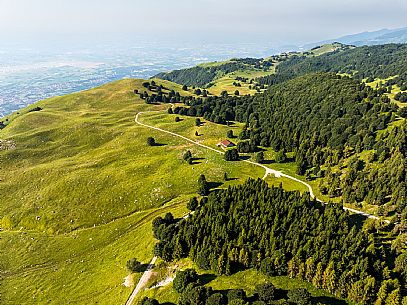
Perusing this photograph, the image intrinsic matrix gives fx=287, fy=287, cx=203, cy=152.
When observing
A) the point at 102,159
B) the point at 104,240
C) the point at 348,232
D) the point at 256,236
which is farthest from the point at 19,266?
the point at 348,232

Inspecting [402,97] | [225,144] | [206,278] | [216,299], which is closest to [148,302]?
[206,278]

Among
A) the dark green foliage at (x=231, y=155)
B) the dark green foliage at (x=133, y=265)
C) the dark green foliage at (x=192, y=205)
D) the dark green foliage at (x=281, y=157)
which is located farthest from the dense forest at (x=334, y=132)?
the dark green foliage at (x=133, y=265)

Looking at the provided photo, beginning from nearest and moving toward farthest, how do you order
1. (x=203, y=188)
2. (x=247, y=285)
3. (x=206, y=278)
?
(x=247, y=285)
(x=206, y=278)
(x=203, y=188)

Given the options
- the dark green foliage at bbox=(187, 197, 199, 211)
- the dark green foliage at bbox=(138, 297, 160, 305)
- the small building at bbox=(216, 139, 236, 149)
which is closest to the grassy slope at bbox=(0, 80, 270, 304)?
the dark green foliage at bbox=(187, 197, 199, 211)

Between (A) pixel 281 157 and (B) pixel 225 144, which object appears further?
(B) pixel 225 144

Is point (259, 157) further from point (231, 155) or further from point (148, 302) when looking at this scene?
point (148, 302)

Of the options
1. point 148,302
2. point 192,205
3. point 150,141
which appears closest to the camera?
point 148,302
